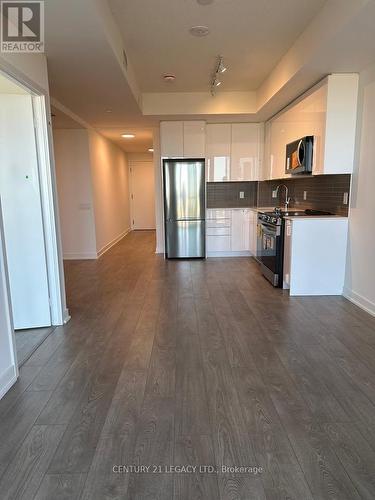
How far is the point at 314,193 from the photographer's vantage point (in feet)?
15.5

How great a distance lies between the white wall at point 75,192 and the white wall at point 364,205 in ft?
14.6

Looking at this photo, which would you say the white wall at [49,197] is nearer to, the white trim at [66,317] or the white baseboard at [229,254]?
the white trim at [66,317]

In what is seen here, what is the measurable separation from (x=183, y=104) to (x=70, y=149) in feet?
7.33

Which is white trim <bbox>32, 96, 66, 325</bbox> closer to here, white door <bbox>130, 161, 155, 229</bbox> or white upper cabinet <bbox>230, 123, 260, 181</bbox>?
white upper cabinet <bbox>230, 123, 260, 181</bbox>

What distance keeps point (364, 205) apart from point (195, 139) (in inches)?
129

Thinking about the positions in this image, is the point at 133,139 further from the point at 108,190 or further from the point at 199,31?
the point at 199,31

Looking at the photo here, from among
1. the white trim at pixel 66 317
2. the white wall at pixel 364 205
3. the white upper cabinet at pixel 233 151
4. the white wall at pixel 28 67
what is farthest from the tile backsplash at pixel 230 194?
the white wall at pixel 28 67

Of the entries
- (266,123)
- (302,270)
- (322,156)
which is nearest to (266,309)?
(302,270)

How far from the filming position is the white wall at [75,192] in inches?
235

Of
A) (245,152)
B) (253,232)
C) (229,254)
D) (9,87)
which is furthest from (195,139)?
(9,87)

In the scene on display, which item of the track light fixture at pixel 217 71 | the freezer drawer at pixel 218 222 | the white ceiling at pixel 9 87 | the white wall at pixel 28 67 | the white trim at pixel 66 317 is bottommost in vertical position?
the white trim at pixel 66 317

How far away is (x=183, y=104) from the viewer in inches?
209

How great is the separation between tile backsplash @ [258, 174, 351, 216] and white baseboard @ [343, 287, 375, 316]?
915 millimetres

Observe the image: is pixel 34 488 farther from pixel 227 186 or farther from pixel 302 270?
pixel 227 186
